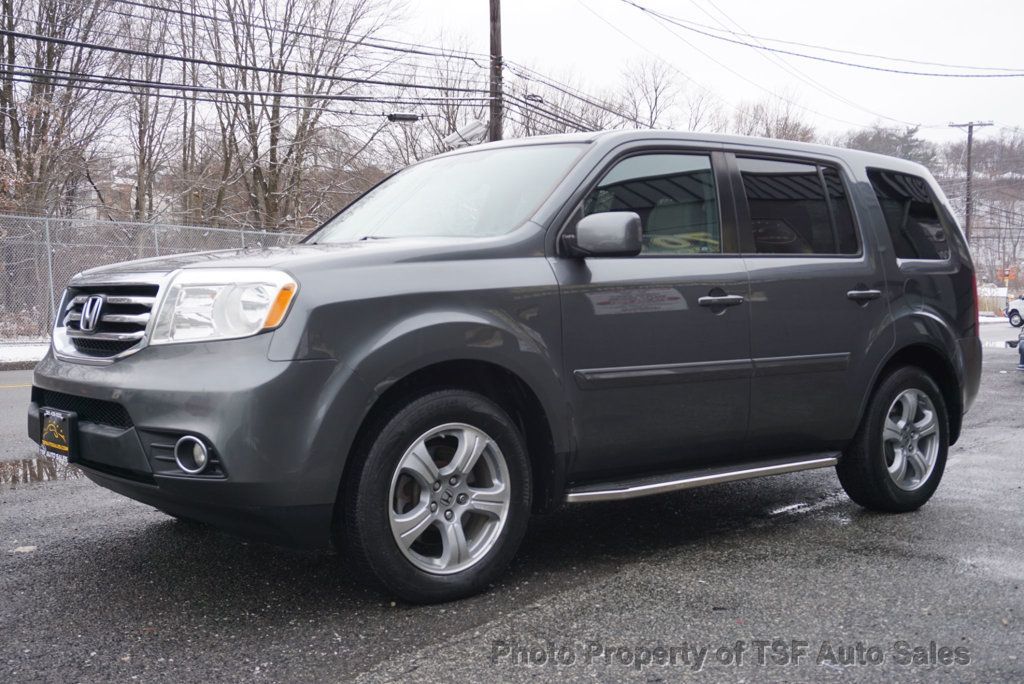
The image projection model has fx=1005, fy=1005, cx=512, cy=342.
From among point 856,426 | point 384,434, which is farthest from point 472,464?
point 856,426

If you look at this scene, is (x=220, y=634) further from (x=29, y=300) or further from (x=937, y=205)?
(x=29, y=300)

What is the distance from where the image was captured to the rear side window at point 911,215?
17.5ft

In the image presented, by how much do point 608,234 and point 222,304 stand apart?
145 centimetres

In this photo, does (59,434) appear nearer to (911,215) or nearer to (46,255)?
(911,215)

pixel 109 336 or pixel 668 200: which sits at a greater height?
pixel 668 200

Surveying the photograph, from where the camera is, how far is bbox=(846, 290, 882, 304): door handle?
16.0ft

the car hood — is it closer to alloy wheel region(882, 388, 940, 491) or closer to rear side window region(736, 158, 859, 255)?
rear side window region(736, 158, 859, 255)

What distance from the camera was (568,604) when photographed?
3648 mm

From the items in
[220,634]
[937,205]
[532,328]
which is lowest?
[220,634]

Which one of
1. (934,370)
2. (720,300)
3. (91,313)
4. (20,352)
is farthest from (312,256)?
(20,352)

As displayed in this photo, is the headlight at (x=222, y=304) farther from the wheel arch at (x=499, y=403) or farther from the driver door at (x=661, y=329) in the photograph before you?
the driver door at (x=661, y=329)

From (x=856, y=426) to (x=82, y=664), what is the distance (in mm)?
3624

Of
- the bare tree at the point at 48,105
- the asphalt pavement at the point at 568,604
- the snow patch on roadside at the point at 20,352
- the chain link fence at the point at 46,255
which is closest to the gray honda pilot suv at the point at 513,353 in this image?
the asphalt pavement at the point at 568,604

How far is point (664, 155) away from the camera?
4473 millimetres
